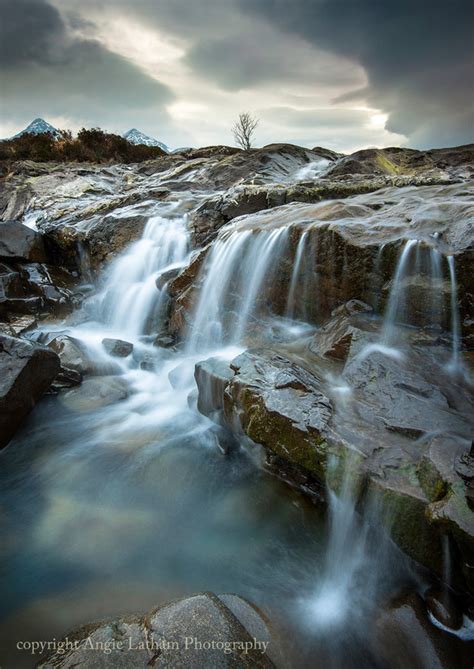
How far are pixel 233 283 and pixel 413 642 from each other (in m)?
5.87

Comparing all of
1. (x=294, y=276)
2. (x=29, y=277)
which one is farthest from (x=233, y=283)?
(x=29, y=277)

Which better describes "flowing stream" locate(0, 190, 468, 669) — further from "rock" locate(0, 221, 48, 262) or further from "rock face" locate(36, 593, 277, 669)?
"rock" locate(0, 221, 48, 262)

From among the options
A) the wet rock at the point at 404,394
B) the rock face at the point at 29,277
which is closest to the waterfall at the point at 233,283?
the wet rock at the point at 404,394

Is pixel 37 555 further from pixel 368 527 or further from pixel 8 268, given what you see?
pixel 8 268

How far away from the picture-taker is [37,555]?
3350 millimetres

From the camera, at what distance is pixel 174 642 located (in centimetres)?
218

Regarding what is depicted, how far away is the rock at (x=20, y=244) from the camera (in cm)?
1037

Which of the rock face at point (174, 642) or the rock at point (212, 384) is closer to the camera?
the rock face at point (174, 642)

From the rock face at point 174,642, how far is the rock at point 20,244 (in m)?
10.9

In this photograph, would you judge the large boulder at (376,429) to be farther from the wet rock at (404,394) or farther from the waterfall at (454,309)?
the waterfall at (454,309)

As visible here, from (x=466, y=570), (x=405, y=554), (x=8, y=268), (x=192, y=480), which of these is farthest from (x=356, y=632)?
(x=8, y=268)

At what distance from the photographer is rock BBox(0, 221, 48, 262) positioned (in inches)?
408

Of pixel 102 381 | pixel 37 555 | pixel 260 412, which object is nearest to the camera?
pixel 37 555

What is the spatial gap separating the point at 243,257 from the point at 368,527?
533cm
